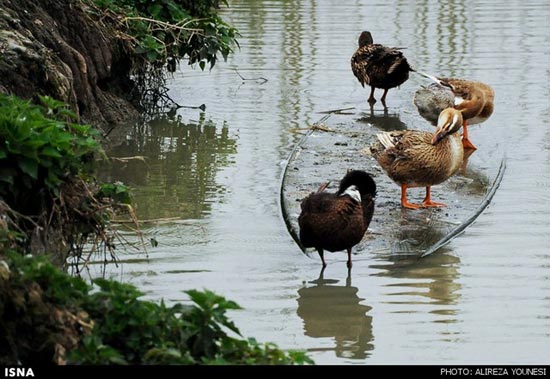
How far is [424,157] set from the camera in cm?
1005

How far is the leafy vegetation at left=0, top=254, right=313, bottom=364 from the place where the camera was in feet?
17.6

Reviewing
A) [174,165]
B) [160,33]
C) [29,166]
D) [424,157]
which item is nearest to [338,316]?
[29,166]

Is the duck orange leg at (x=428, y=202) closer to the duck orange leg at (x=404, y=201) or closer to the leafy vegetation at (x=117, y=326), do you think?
the duck orange leg at (x=404, y=201)

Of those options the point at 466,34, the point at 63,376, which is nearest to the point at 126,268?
the point at 63,376

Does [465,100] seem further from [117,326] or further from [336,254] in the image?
[117,326]

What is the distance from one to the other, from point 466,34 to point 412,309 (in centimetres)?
1189

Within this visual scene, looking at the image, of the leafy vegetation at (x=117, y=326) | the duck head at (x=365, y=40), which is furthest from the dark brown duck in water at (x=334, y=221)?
the duck head at (x=365, y=40)

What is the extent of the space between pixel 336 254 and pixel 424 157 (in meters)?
1.34

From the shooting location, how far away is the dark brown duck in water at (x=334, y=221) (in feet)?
28.6

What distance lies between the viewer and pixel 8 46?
33.0 ft

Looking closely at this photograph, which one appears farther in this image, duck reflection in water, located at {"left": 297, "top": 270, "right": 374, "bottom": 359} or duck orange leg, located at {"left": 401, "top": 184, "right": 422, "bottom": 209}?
duck orange leg, located at {"left": 401, "top": 184, "right": 422, "bottom": 209}

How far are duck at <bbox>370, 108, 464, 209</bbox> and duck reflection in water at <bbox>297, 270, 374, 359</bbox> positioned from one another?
5.40 ft

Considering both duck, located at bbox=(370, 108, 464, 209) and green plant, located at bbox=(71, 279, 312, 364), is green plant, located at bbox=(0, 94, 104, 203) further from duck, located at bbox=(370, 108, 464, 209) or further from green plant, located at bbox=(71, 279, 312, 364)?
duck, located at bbox=(370, 108, 464, 209)

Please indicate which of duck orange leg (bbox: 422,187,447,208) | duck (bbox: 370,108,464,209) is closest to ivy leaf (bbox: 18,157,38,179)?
duck (bbox: 370,108,464,209)
